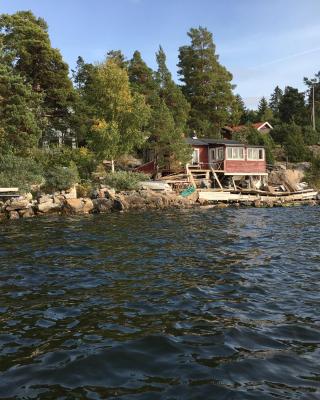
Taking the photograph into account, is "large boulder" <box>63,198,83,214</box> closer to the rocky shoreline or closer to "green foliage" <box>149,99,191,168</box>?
the rocky shoreline

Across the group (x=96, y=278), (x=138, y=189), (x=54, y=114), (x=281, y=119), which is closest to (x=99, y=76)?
(x=54, y=114)

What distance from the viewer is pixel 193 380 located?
214 inches

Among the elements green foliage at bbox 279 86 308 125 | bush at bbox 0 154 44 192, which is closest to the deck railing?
bush at bbox 0 154 44 192

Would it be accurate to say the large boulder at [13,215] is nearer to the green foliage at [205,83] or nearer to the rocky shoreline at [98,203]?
the rocky shoreline at [98,203]

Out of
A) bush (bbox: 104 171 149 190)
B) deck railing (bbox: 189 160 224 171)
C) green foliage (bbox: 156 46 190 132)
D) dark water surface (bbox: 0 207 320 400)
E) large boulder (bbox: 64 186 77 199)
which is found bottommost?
dark water surface (bbox: 0 207 320 400)

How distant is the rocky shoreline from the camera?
91.9 feet

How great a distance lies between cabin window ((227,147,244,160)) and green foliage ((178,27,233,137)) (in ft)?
45.1

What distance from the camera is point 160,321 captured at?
7.59 metres

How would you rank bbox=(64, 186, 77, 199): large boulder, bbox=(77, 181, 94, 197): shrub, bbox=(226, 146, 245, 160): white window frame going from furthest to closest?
bbox=(226, 146, 245, 160): white window frame < bbox=(77, 181, 94, 197): shrub < bbox=(64, 186, 77, 199): large boulder

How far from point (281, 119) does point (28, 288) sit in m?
68.0

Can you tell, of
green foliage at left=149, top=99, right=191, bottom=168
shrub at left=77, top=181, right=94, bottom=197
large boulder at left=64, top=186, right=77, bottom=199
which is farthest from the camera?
green foliage at left=149, top=99, right=191, bottom=168

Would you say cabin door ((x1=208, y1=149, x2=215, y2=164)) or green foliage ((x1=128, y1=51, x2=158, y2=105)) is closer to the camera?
cabin door ((x1=208, y1=149, x2=215, y2=164))

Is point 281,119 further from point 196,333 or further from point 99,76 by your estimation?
point 196,333

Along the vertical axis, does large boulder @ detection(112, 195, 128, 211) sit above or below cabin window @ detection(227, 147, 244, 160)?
below
